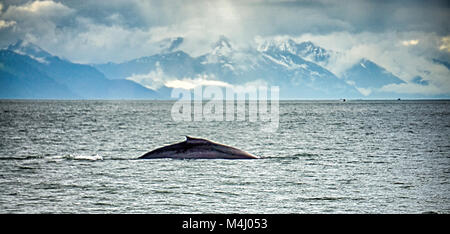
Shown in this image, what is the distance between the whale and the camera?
109 ft

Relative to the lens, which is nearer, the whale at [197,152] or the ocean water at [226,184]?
the ocean water at [226,184]

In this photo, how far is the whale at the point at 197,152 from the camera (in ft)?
109

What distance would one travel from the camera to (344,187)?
2339cm

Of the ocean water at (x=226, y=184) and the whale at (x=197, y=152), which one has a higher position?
the whale at (x=197, y=152)

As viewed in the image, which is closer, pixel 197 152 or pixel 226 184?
pixel 226 184

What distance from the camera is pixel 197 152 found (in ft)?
110

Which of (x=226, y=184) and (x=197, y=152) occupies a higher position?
(x=197, y=152)

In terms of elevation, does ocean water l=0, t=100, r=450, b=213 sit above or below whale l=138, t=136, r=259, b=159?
below

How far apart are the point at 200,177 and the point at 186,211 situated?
7461 mm
